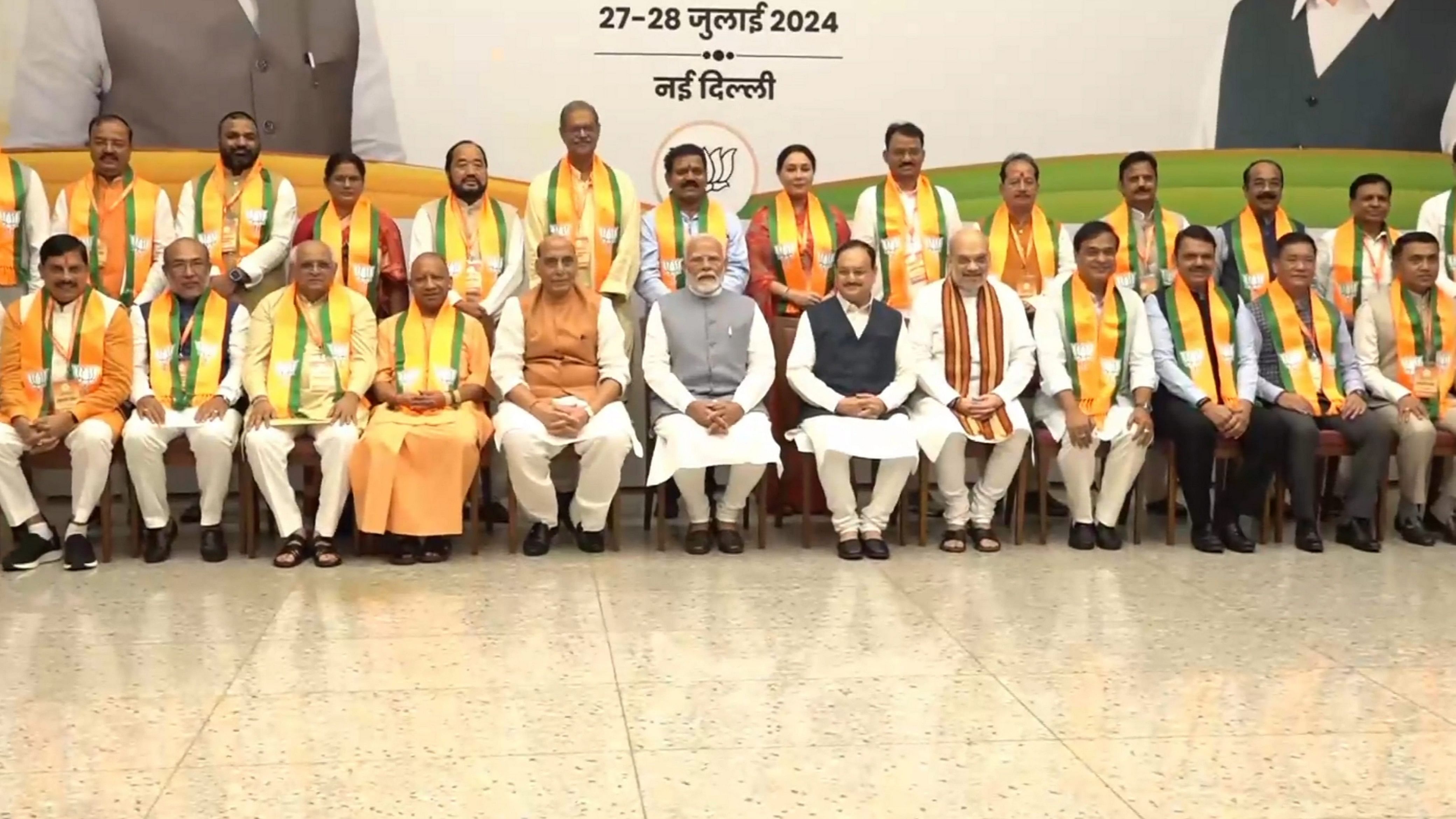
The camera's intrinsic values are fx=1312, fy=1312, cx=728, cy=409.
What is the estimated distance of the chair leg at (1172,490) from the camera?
5.01 metres

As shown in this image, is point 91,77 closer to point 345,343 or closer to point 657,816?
point 345,343

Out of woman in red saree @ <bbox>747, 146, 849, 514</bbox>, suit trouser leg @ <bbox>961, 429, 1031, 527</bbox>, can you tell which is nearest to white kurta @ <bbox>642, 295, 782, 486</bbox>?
woman in red saree @ <bbox>747, 146, 849, 514</bbox>

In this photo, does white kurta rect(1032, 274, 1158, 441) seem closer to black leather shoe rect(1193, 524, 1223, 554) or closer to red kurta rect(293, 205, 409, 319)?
black leather shoe rect(1193, 524, 1223, 554)

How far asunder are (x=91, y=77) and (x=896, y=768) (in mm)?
4889

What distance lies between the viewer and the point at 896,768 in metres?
2.68

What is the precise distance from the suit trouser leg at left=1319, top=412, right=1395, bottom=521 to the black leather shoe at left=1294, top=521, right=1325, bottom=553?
0.59 feet

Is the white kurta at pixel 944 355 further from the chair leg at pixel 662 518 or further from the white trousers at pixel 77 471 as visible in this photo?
the white trousers at pixel 77 471

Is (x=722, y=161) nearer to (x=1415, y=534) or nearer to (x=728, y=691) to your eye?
(x=1415, y=534)

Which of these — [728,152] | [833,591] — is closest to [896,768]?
[833,591]

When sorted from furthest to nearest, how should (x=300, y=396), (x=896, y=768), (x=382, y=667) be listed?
(x=300, y=396) < (x=382, y=667) < (x=896, y=768)

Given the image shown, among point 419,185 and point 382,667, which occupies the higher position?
point 419,185

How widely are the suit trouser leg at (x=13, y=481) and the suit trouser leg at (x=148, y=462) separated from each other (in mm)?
344

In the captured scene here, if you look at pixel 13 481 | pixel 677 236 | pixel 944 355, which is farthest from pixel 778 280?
pixel 13 481

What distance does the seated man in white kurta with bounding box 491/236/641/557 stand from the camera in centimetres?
475
